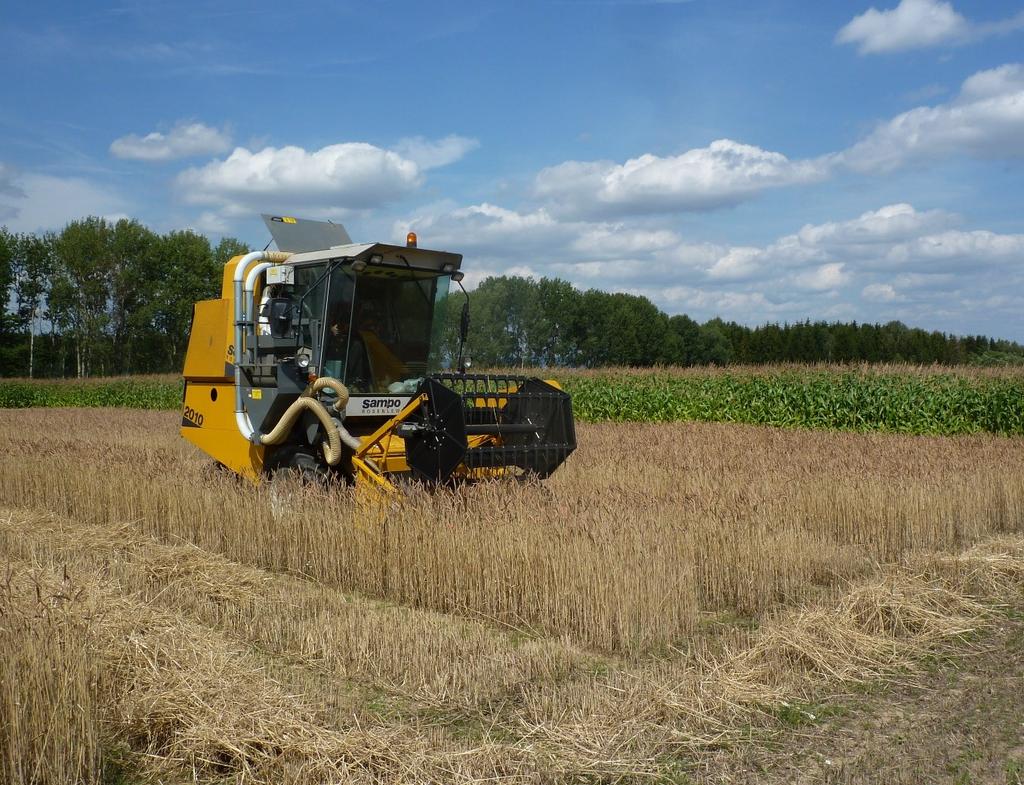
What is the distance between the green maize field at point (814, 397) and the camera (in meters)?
15.9

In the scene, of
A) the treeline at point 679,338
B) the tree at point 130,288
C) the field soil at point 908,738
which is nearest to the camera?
the field soil at point 908,738

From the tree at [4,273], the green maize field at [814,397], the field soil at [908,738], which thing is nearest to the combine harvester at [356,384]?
the field soil at [908,738]

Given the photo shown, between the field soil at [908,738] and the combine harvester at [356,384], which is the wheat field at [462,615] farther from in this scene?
the combine harvester at [356,384]

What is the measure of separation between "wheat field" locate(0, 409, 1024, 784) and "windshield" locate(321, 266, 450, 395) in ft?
4.08

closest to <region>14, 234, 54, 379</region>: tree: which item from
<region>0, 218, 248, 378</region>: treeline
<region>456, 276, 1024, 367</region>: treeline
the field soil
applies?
<region>0, 218, 248, 378</region>: treeline

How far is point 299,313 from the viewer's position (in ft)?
Answer: 26.9

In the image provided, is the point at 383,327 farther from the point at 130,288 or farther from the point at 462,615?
the point at 130,288

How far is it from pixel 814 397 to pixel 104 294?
47576 millimetres

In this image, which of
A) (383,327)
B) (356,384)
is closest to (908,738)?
(356,384)

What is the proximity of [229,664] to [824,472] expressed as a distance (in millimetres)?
6997

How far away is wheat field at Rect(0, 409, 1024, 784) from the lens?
11.3 feet

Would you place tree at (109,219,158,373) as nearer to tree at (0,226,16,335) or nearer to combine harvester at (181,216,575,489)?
tree at (0,226,16,335)

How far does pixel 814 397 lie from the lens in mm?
17734

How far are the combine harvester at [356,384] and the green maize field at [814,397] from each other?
10552 millimetres
